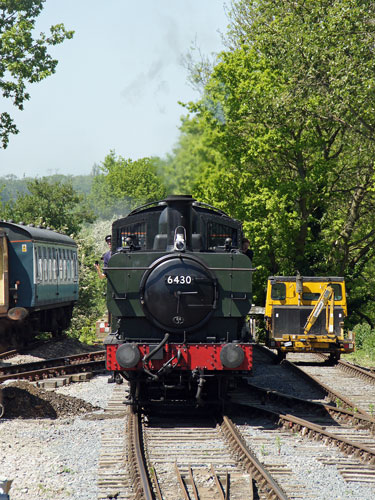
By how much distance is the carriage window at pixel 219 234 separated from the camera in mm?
11375

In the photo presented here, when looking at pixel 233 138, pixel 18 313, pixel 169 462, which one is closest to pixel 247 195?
pixel 233 138

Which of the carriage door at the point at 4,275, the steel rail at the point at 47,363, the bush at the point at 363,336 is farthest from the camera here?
the bush at the point at 363,336

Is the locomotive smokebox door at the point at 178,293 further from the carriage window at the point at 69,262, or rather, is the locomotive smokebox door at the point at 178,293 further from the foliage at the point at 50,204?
the foliage at the point at 50,204

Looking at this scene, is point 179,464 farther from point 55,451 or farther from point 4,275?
point 4,275

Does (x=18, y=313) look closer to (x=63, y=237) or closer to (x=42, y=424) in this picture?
(x=63, y=237)

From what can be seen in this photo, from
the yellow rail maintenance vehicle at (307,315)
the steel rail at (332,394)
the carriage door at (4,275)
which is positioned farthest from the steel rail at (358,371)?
Result: the carriage door at (4,275)

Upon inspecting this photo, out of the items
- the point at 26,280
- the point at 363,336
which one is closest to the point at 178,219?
the point at 26,280

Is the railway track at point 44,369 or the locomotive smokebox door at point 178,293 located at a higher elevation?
the locomotive smokebox door at point 178,293

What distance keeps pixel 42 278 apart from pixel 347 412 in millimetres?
11394

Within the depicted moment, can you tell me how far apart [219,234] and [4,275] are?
9.19m

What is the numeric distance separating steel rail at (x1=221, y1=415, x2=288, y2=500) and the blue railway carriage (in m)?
9.85

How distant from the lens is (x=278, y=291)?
17.9 meters

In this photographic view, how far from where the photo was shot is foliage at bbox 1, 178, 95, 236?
41969 millimetres

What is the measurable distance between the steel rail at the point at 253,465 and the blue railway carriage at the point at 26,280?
9.85 m
